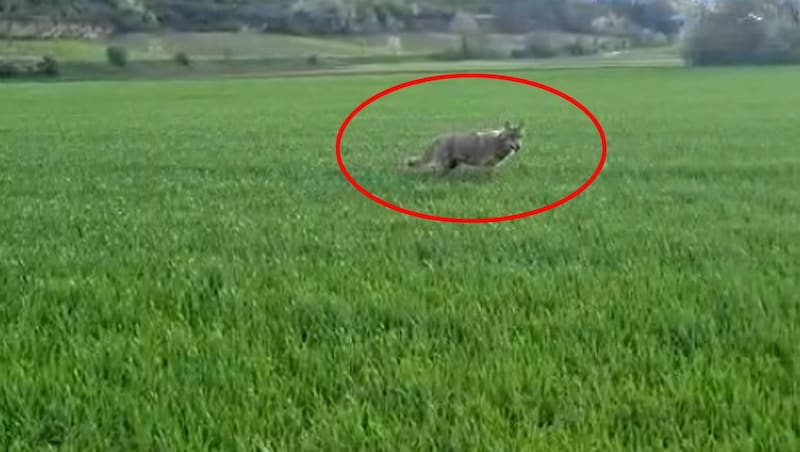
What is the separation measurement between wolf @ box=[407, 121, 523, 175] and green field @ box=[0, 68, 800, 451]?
0.26 m

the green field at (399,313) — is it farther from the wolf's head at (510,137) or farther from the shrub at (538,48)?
the shrub at (538,48)

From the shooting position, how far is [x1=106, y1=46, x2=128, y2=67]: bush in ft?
247

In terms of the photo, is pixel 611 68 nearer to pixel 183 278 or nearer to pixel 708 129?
pixel 708 129

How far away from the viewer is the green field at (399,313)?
10.6ft

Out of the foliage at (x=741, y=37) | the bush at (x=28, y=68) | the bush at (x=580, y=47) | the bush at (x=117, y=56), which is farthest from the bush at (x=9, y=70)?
the foliage at (x=741, y=37)

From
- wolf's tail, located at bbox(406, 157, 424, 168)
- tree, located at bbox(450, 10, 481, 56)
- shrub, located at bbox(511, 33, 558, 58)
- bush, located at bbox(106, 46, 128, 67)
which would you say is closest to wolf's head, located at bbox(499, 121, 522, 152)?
wolf's tail, located at bbox(406, 157, 424, 168)

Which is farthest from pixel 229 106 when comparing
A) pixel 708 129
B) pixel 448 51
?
pixel 448 51

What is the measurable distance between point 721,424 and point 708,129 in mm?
17656

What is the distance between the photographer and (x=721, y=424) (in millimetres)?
3152

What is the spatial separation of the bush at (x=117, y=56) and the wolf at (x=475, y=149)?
71.1 m

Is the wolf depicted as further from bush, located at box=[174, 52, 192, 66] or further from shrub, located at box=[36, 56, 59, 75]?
bush, located at box=[174, 52, 192, 66]

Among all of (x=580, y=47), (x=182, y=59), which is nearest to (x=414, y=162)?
(x=182, y=59)

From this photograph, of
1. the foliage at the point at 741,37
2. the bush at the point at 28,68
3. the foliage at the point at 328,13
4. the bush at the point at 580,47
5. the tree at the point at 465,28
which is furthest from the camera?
the foliage at the point at 328,13

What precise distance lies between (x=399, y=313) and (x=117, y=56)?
77.3m
